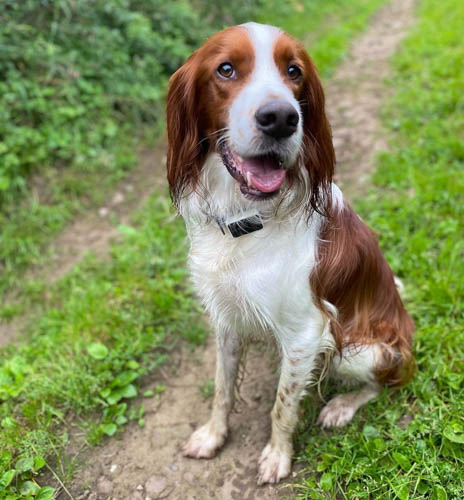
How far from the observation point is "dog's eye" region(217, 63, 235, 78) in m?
1.87


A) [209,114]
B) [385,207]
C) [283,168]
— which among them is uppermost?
[209,114]

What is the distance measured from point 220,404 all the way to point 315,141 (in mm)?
1474

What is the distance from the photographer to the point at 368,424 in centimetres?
255

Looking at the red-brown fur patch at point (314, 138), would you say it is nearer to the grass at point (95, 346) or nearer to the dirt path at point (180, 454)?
the dirt path at point (180, 454)

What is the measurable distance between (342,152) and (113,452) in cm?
368

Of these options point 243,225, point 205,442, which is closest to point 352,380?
point 205,442

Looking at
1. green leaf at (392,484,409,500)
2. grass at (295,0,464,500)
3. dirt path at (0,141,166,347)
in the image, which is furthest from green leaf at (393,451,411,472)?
dirt path at (0,141,166,347)

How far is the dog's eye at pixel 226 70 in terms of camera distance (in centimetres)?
187

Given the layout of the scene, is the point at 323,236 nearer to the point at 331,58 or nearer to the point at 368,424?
the point at 368,424

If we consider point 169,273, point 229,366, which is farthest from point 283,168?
point 169,273

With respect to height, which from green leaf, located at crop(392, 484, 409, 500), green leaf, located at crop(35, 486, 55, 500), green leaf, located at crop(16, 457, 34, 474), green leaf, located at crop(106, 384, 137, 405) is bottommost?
green leaf, located at crop(35, 486, 55, 500)

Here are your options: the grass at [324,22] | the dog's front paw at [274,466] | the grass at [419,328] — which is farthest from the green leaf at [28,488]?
the grass at [324,22]

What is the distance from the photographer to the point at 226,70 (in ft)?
6.16

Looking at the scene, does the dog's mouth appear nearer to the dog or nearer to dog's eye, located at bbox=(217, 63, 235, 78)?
the dog
